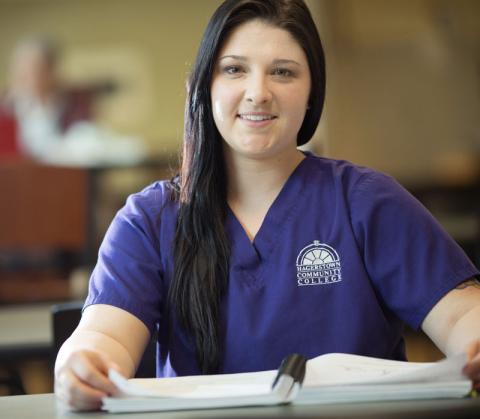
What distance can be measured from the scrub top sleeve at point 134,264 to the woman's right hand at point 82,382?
23cm

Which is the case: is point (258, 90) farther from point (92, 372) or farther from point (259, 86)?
point (92, 372)

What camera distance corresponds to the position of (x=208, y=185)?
53.7 inches

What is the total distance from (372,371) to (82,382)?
0.36 metres

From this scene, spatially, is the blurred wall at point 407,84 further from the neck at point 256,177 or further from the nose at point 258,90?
the nose at point 258,90

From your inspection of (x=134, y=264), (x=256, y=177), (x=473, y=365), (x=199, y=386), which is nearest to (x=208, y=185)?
(x=256, y=177)

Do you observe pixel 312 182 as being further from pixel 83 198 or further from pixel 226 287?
pixel 83 198

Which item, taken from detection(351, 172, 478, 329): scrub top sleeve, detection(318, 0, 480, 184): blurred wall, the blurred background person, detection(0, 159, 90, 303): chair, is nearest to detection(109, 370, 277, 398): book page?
detection(351, 172, 478, 329): scrub top sleeve

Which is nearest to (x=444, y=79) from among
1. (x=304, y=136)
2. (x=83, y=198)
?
(x=83, y=198)

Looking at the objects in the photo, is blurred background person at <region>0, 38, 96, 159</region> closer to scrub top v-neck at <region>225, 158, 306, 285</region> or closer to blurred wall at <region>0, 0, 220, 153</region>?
blurred wall at <region>0, 0, 220, 153</region>

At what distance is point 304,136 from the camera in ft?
4.76

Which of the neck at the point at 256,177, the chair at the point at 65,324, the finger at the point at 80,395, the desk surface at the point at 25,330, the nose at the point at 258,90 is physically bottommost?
the desk surface at the point at 25,330

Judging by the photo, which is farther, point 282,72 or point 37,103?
point 37,103

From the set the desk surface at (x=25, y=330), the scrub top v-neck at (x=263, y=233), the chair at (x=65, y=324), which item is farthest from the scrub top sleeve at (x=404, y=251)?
the desk surface at (x=25, y=330)

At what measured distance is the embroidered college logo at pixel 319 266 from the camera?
128 centimetres
